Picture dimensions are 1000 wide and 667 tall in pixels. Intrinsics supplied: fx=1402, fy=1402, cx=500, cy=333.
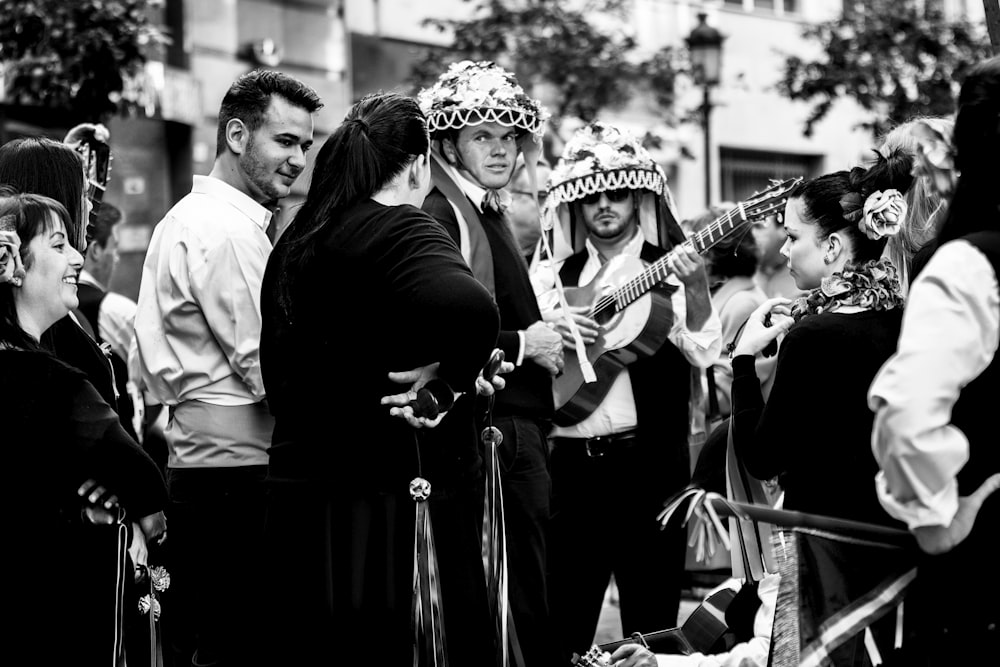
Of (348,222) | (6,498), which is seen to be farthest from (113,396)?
(348,222)

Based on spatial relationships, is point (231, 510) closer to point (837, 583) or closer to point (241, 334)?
point (241, 334)

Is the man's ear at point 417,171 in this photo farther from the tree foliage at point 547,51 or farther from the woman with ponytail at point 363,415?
the tree foliage at point 547,51

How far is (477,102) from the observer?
4820 mm

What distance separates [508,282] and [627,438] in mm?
999

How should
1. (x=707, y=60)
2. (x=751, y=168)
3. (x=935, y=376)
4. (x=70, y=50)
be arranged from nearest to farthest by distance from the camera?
(x=935, y=376), (x=70, y=50), (x=707, y=60), (x=751, y=168)

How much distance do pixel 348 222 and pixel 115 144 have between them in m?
11.0

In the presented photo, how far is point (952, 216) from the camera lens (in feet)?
8.91

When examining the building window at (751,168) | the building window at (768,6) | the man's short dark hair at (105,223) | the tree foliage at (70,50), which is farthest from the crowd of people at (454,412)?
the building window at (768,6)

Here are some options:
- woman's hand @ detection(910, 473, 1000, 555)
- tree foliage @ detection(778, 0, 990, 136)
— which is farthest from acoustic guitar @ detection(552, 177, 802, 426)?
tree foliage @ detection(778, 0, 990, 136)

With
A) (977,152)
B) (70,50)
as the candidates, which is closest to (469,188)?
(977,152)

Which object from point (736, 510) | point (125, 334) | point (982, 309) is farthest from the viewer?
point (125, 334)

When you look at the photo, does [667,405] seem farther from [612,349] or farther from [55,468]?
[55,468]

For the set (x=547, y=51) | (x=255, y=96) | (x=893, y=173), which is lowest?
(x=893, y=173)

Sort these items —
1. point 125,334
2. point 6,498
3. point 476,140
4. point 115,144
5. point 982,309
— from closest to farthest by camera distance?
point 982,309, point 6,498, point 476,140, point 125,334, point 115,144
